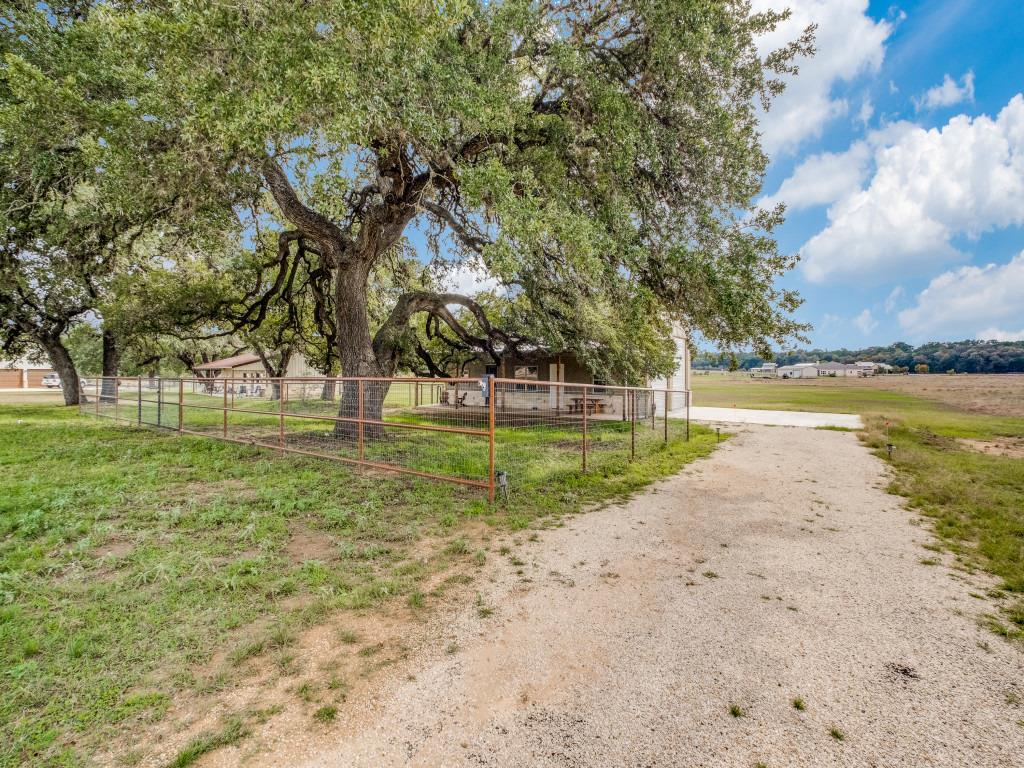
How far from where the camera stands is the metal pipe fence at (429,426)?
660 centimetres

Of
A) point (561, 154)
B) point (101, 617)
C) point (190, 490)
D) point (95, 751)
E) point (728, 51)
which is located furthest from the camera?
point (561, 154)

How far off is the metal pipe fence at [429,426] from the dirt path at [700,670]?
2.53m

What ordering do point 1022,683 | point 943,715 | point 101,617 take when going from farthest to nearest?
point 101,617 → point 1022,683 → point 943,715

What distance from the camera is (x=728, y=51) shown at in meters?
6.95

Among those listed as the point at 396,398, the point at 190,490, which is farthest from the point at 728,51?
the point at 190,490

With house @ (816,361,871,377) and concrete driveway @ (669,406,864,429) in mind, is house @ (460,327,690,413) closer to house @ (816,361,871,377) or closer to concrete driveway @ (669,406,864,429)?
concrete driveway @ (669,406,864,429)

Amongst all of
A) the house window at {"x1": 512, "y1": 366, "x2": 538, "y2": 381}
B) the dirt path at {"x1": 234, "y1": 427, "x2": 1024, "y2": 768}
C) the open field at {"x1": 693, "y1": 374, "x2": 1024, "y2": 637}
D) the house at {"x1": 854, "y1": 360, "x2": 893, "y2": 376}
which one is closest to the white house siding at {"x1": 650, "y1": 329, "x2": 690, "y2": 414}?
the house window at {"x1": 512, "y1": 366, "x2": 538, "y2": 381}

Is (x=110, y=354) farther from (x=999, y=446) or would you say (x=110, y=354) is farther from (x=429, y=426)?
(x=999, y=446)

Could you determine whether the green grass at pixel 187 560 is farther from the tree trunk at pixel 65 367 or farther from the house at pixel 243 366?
the house at pixel 243 366

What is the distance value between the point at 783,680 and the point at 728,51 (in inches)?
328

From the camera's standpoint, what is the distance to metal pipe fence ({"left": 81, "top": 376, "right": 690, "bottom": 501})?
660 cm

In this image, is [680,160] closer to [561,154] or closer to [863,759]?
[561,154]

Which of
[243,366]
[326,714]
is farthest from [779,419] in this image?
[243,366]

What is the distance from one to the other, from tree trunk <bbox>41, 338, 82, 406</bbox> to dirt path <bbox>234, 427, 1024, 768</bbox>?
76.9 ft
